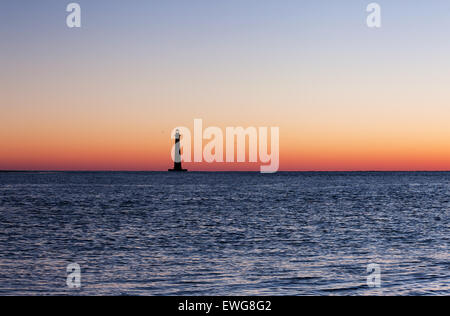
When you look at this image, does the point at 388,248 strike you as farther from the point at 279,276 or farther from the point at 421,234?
the point at 279,276

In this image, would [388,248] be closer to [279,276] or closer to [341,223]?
[279,276]

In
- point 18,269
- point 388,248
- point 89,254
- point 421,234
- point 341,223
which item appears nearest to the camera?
point 18,269

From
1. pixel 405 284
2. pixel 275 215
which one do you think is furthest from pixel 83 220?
pixel 405 284

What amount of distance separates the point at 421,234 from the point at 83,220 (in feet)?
90.7

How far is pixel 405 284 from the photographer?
1933cm

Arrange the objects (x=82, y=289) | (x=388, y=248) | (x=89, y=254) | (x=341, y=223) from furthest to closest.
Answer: (x=341, y=223) < (x=388, y=248) < (x=89, y=254) < (x=82, y=289)

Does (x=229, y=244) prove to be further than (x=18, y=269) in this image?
Yes

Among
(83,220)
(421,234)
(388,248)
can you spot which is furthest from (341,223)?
(83,220)

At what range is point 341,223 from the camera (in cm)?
4478

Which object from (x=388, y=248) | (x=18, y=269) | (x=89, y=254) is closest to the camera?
(x=18, y=269)

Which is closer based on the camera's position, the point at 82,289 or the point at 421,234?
the point at 82,289
